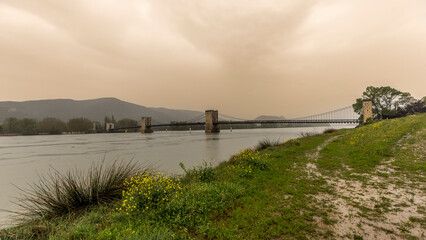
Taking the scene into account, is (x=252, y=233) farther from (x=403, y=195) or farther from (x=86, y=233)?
(x=403, y=195)

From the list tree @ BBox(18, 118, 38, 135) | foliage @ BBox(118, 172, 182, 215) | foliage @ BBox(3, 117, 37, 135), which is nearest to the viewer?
foliage @ BBox(118, 172, 182, 215)

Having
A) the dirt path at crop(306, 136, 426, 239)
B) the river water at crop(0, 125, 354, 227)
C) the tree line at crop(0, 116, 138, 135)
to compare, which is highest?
the tree line at crop(0, 116, 138, 135)

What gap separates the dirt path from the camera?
172 inches

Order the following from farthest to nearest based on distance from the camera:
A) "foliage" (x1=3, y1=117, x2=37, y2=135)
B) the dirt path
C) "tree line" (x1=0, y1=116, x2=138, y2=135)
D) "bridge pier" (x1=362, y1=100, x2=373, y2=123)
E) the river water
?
"tree line" (x1=0, y1=116, x2=138, y2=135) → "foliage" (x1=3, y1=117, x2=37, y2=135) → "bridge pier" (x1=362, y1=100, x2=373, y2=123) → the river water → the dirt path

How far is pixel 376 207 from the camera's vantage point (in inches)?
218

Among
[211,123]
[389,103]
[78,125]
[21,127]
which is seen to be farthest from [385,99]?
[21,127]

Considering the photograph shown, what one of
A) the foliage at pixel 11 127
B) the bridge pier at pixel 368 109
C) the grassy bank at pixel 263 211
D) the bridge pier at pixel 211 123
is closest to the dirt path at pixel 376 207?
the grassy bank at pixel 263 211

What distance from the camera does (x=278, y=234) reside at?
14.2 ft

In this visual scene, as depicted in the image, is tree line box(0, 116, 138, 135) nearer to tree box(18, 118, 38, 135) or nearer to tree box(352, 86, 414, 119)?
tree box(18, 118, 38, 135)

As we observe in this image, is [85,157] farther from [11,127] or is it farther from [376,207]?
[11,127]

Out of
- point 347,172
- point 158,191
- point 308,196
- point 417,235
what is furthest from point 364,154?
point 158,191

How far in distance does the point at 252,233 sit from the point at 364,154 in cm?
1299

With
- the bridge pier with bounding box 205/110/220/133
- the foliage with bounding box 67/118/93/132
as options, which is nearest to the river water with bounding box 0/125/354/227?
the bridge pier with bounding box 205/110/220/133

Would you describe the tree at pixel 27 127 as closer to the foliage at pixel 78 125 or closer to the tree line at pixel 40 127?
the tree line at pixel 40 127
